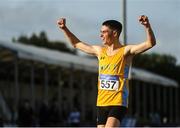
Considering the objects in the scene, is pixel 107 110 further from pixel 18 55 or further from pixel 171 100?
pixel 171 100

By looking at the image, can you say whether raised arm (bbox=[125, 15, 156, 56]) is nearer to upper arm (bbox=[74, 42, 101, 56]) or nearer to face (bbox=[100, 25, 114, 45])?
face (bbox=[100, 25, 114, 45])

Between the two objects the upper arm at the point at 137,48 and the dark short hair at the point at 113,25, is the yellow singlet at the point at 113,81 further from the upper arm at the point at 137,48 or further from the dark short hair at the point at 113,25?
the dark short hair at the point at 113,25

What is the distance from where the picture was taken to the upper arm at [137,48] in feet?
29.7

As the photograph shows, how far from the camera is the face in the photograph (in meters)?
9.33

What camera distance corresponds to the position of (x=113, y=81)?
925cm

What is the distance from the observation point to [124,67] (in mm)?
9344

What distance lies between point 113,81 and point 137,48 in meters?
0.54

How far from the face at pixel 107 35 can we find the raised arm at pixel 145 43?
0.25 meters

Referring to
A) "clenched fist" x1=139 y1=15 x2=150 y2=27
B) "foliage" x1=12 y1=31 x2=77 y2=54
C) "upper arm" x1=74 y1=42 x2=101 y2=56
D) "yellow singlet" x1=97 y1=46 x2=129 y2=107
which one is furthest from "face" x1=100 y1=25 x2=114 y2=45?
"foliage" x1=12 y1=31 x2=77 y2=54

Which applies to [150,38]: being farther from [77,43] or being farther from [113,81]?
[77,43]

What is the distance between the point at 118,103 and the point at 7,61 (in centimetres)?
3571

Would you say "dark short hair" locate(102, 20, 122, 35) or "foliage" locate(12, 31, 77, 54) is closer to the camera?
"dark short hair" locate(102, 20, 122, 35)

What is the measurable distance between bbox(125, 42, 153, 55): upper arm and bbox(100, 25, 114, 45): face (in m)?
0.25

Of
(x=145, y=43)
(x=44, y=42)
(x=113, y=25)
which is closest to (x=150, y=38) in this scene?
(x=145, y=43)
